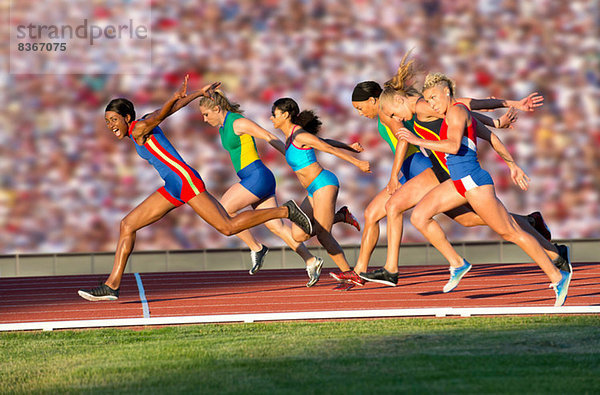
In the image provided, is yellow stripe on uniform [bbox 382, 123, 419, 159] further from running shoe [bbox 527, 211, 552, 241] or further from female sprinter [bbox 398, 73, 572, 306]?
running shoe [bbox 527, 211, 552, 241]

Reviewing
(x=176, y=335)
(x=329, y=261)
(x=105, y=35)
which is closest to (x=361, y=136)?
(x=329, y=261)

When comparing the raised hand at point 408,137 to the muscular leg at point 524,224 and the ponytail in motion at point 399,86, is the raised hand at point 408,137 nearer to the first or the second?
the ponytail in motion at point 399,86

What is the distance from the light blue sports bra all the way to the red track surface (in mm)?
1161

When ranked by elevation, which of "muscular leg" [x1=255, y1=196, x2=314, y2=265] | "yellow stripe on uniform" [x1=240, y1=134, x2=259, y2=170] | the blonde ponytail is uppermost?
the blonde ponytail

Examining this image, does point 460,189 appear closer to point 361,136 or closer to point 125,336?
point 125,336

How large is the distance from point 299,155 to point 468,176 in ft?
6.36

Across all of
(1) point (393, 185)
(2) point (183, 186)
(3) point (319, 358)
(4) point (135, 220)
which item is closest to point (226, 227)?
(2) point (183, 186)

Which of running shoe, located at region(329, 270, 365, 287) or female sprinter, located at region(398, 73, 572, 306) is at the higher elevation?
female sprinter, located at region(398, 73, 572, 306)

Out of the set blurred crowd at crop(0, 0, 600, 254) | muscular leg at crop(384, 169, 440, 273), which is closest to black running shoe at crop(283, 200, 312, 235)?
muscular leg at crop(384, 169, 440, 273)

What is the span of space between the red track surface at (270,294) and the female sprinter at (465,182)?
0.74 meters

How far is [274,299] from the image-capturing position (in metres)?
9.05

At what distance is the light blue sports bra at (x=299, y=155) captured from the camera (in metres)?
8.99

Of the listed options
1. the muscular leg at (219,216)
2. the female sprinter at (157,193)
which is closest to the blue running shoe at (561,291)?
the muscular leg at (219,216)

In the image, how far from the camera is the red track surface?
8.21 meters
